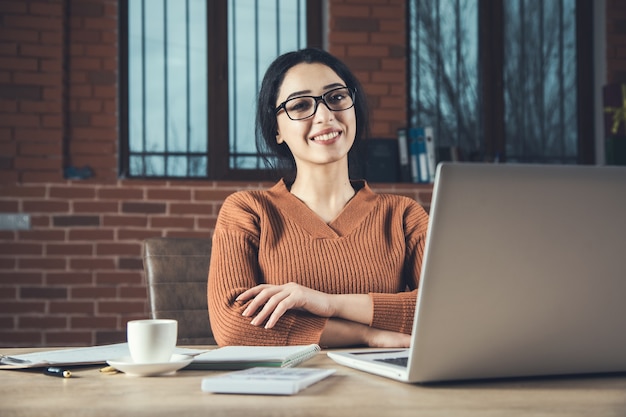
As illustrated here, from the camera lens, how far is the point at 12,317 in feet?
11.7

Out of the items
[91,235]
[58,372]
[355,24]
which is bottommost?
[58,372]

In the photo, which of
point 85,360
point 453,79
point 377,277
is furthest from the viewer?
point 453,79

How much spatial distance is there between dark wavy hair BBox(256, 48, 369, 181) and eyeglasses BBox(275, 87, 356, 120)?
10 centimetres

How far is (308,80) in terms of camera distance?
1.92m

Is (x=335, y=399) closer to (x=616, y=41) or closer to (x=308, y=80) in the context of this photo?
(x=308, y=80)

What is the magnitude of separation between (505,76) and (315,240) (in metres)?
2.74

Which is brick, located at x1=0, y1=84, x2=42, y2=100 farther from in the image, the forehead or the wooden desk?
the wooden desk

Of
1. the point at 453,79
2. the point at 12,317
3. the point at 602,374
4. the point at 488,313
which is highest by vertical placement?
the point at 453,79

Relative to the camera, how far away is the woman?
5.07 ft

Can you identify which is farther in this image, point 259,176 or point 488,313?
point 259,176

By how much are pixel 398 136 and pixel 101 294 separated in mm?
1622

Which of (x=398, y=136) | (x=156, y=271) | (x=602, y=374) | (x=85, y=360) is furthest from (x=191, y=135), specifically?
(x=602, y=374)

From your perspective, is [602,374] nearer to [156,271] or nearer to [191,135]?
[156,271]

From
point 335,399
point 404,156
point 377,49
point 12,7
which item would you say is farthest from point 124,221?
point 335,399
